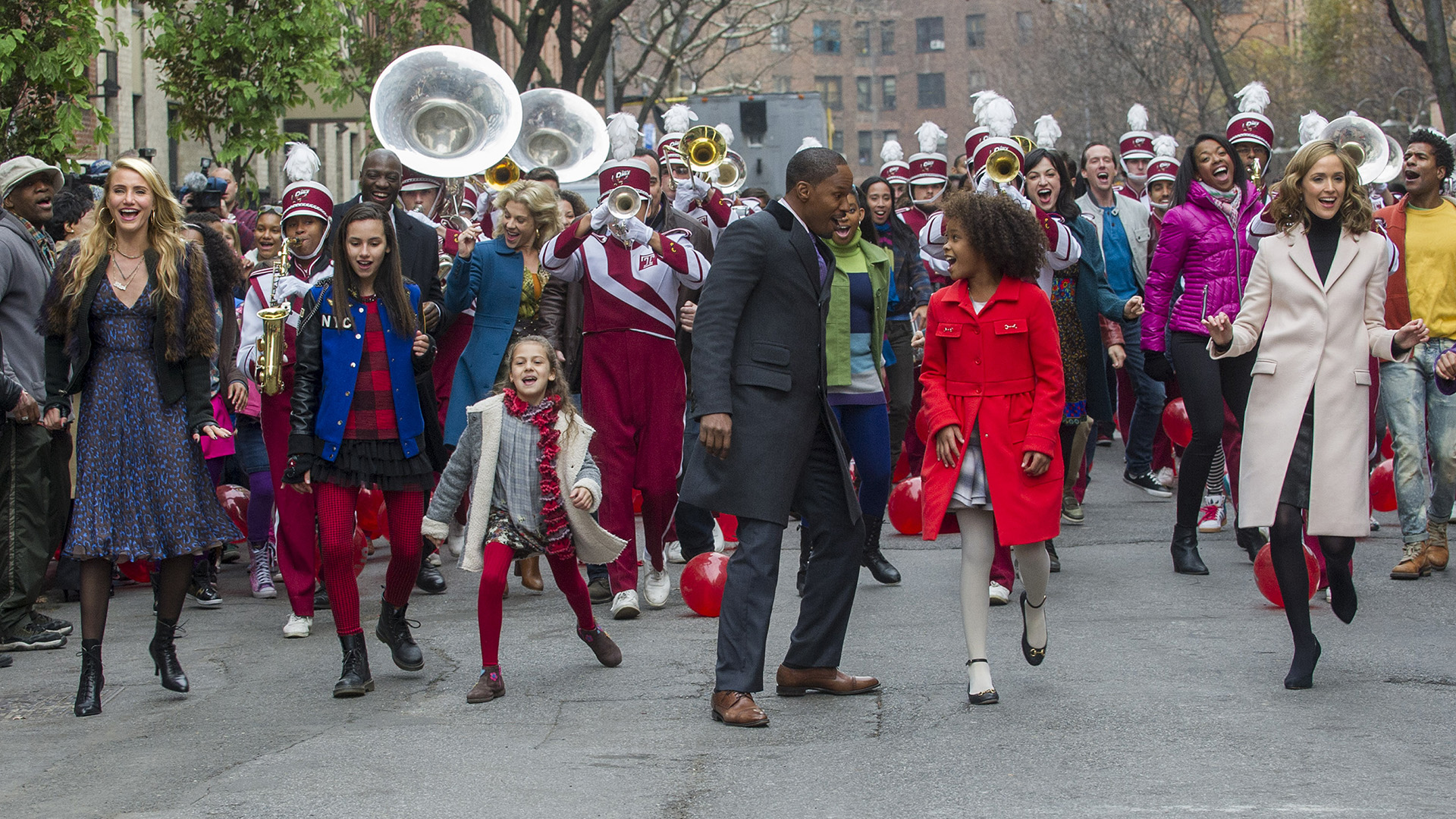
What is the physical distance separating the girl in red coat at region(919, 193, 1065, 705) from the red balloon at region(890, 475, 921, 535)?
3843 millimetres

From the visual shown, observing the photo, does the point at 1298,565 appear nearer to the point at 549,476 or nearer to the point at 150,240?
the point at 549,476

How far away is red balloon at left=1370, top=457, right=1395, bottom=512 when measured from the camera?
10.1 metres

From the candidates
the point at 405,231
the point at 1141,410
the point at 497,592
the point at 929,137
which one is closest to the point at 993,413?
the point at 497,592

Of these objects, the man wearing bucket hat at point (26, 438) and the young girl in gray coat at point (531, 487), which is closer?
the young girl in gray coat at point (531, 487)

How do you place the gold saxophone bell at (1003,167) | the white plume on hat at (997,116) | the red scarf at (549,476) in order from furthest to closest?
the white plume on hat at (997,116)
the gold saxophone bell at (1003,167)
the red scarf at (549,476)

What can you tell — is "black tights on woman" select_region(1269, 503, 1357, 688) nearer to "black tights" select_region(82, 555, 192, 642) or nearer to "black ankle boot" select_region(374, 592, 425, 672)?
"black ankle boot" select_region(374, 592, 425, 672)

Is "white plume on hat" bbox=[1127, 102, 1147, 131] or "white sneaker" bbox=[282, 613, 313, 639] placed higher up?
"white plume on hat" bbox=[1127, 102, 1147, 131]

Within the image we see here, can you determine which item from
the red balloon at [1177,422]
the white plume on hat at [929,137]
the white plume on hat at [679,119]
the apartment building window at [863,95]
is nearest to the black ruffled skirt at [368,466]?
the white plume on hat at [679,119]

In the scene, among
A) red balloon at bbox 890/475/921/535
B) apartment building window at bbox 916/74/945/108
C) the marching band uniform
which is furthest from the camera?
apartment building window at bbox 916/74/945/108

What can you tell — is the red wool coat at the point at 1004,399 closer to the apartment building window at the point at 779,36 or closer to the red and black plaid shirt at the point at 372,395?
the red and black plaid shirt at the point at 372,395

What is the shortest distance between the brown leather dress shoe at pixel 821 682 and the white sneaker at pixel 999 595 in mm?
1810

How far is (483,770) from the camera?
5383mm

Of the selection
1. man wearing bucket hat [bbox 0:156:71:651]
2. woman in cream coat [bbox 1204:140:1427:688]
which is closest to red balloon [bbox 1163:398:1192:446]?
woman in cream coat [bbox 1204:140:1427:688]

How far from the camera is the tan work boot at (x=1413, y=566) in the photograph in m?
8.45
